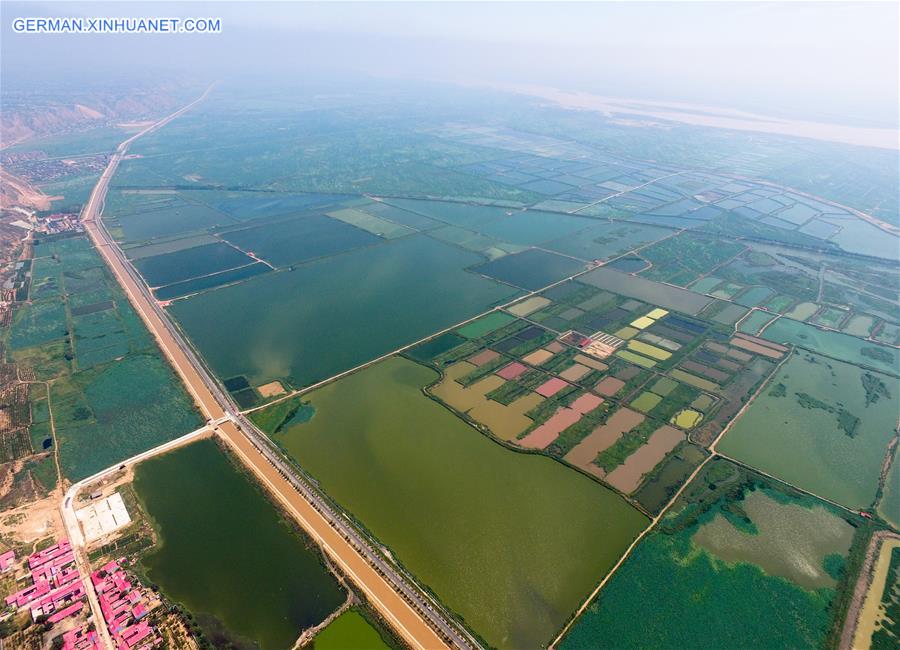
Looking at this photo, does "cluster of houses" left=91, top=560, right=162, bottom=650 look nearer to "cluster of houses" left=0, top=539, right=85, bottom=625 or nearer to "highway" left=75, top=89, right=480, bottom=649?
"highway" left=75, top=89, right=480, bottom=649

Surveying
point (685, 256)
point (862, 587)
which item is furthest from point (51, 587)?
point (685, 256)

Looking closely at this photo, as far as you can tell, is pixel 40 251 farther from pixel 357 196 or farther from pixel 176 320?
pixel 357 196

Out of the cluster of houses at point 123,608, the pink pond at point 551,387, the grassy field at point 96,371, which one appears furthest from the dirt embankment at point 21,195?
the pink pond at point 551,387

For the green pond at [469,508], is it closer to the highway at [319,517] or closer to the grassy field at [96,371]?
the highway at [319,517]

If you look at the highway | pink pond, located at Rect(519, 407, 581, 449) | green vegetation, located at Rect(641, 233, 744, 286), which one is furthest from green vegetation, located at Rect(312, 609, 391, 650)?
green vegetation, located at Rect(641, 233, 744, 286)

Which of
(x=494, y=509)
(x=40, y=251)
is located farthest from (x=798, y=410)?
(x=40, y=251)

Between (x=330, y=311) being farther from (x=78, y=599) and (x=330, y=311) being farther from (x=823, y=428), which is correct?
(x=823, y=428)
